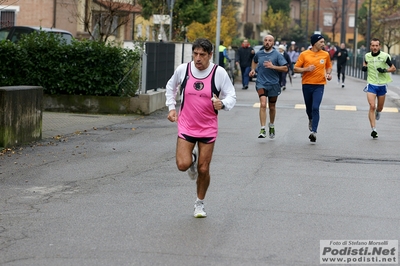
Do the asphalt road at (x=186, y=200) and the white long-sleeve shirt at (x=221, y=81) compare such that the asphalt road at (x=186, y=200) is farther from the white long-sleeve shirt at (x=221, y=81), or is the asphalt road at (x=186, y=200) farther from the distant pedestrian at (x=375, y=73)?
the white long-sleeve shirt at (x=221, y=81)

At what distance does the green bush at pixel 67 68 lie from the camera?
20.4 m

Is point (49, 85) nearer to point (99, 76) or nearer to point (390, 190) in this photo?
point (99, 76)

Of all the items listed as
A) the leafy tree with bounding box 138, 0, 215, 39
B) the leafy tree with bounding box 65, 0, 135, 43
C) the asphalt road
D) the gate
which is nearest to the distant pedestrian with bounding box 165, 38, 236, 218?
the asphalt road

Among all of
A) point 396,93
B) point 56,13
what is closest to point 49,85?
point 396,93

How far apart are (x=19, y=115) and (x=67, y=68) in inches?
252

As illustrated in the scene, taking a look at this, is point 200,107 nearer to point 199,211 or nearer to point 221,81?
point 221,81

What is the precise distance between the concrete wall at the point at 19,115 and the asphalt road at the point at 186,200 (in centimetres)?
29

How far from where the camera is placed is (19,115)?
14.3 m

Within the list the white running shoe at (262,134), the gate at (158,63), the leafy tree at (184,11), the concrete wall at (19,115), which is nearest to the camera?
the concrete wall at (19,115)

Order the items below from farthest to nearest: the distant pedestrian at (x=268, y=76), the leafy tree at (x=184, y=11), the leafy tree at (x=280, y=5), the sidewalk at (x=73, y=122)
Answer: the leafy tree at (x=280, y=5)
the leafy tree at (x=184, y=11)
the sidewalk at (x=73, y=122)
the distant pedestrian at (x=268, y=76)

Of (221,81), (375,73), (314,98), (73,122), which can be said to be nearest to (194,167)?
(221,81)

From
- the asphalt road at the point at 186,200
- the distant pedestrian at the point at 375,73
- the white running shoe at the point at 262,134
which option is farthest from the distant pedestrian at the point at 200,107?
the distant pedestrian at the point at 375,73

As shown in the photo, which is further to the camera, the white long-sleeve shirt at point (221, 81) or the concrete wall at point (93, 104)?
the concrete wall at point (93, 104)

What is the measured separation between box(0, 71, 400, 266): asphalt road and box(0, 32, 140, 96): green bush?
3760 millimetres
